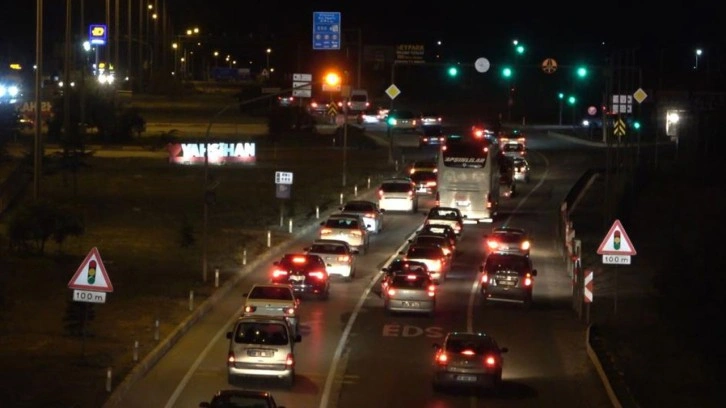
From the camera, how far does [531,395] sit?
27.4 meters

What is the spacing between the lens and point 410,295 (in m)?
36.8

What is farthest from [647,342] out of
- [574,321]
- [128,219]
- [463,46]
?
[463,46]

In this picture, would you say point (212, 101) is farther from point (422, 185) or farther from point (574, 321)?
point (574, 321)

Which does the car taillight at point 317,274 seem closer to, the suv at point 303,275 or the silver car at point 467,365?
the suv at point 303,275

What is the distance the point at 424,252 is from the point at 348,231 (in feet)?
21.8

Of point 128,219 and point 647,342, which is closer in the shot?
point 647,342

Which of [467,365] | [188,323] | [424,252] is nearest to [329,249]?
[424,252]

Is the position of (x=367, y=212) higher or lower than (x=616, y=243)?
lower

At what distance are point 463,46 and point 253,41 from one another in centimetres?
3503

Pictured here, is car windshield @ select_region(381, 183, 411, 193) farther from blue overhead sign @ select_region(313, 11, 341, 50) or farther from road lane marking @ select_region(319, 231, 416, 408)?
blue overhead sign @ select_region(313, 11, 341, 50)

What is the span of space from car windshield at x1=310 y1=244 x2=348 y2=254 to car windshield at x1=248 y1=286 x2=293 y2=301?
9.89m

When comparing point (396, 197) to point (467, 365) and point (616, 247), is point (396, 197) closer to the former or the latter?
point (616, 247)

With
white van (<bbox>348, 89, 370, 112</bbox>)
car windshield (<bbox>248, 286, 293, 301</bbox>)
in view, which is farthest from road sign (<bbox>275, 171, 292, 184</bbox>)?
white van (<bbox>348, 89, 370, 112</bbox>)

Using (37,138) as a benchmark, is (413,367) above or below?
below
